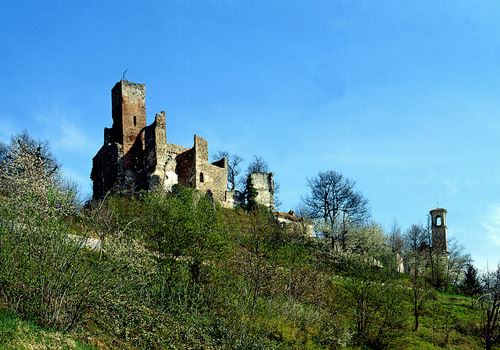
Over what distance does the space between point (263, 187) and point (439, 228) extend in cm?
2788

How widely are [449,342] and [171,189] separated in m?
23.1

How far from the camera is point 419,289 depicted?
115 ft

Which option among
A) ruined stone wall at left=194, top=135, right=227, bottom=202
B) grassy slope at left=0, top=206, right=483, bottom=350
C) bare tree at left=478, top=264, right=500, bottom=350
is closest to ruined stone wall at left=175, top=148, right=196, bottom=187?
ruined stone wall at left=194, top=135, right=227, bottom=202

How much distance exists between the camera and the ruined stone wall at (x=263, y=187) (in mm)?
53066

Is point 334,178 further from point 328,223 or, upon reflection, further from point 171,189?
point 171,189

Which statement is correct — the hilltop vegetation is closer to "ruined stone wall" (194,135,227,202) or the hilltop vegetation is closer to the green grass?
the green grass

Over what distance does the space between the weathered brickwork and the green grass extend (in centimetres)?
3150

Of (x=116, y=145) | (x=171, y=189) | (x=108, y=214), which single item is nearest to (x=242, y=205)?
(x=171, y=189)

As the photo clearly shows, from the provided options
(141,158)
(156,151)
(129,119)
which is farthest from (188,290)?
(129,119)

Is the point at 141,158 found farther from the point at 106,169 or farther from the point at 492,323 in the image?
the point at 492,323

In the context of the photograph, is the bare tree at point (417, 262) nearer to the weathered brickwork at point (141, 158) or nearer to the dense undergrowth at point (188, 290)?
the dense undergrowth at point (188, 290)

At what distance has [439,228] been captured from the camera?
72.5 metres

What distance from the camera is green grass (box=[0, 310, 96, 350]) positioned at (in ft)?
41.7

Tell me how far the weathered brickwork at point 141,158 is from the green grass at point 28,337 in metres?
31.5
